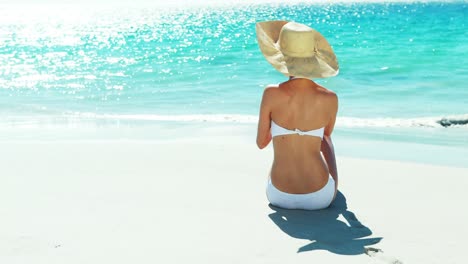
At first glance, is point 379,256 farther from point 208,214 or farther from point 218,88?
point 218,88

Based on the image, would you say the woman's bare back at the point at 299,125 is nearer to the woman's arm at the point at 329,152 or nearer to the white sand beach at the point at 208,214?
the woman's arm at the point at 329,152

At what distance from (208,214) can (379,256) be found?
48.3 inches

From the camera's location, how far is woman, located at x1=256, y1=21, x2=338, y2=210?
14.2 ft

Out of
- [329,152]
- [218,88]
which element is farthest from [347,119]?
[329,152]

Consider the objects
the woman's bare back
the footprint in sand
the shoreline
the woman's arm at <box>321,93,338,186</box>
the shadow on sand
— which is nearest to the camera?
the footprint in sand

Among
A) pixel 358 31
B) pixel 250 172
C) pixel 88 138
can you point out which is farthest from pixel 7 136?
pixel 358 31

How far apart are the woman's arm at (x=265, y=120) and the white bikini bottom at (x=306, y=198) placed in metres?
0.33

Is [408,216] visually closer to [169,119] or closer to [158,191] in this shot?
[158,191]

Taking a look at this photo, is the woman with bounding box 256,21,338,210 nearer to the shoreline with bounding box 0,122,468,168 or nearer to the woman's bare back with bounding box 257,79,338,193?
the woman's bare back with bounding box 257,79,338,193

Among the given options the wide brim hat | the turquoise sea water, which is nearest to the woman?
the wide brim hat

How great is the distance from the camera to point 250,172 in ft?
18.7

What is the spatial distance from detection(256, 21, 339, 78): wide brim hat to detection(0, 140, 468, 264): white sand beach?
96 centimetres

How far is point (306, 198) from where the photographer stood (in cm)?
448

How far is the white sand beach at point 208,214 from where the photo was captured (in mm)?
3742
